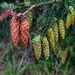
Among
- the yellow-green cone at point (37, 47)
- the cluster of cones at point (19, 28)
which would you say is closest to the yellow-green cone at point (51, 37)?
the yellow-green cone at point (37, 47)

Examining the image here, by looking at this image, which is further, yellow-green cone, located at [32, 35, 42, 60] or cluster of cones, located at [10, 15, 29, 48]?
yellow-green cone, located at [32, 35, 42, 60]

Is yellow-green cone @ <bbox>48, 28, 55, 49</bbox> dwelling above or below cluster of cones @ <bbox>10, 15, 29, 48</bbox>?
below

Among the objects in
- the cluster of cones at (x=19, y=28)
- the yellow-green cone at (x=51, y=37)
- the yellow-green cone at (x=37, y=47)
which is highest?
the cluster of cones at (x=19, y=28)

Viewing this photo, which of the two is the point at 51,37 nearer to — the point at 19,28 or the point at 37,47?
the point at 37,47

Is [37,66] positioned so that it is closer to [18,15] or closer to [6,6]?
[6,6]

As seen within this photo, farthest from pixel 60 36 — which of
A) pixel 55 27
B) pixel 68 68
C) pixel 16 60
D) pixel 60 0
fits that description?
pixel 16 60

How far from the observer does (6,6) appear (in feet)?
3.16

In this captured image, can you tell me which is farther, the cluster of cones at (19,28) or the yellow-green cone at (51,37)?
the yellow-green cone at (51,37)

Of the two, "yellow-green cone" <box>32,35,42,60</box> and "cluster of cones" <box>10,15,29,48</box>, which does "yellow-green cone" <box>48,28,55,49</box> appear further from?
"cluster of cones" <box>10,15,29,48</box>

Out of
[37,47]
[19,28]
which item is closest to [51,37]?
[37,47]

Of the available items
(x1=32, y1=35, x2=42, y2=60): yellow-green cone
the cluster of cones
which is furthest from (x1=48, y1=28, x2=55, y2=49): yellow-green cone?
the cluster of cones

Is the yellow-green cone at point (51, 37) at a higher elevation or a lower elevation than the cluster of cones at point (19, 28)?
lower

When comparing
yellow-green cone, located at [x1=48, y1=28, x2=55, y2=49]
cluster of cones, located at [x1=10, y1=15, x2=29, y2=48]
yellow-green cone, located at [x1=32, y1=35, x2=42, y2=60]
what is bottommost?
yellow-green cone, located at [x1=32, y1=35, x2=42, y2=60]

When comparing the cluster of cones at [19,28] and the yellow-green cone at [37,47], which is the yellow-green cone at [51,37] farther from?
the cluster of cones at [19,28]
